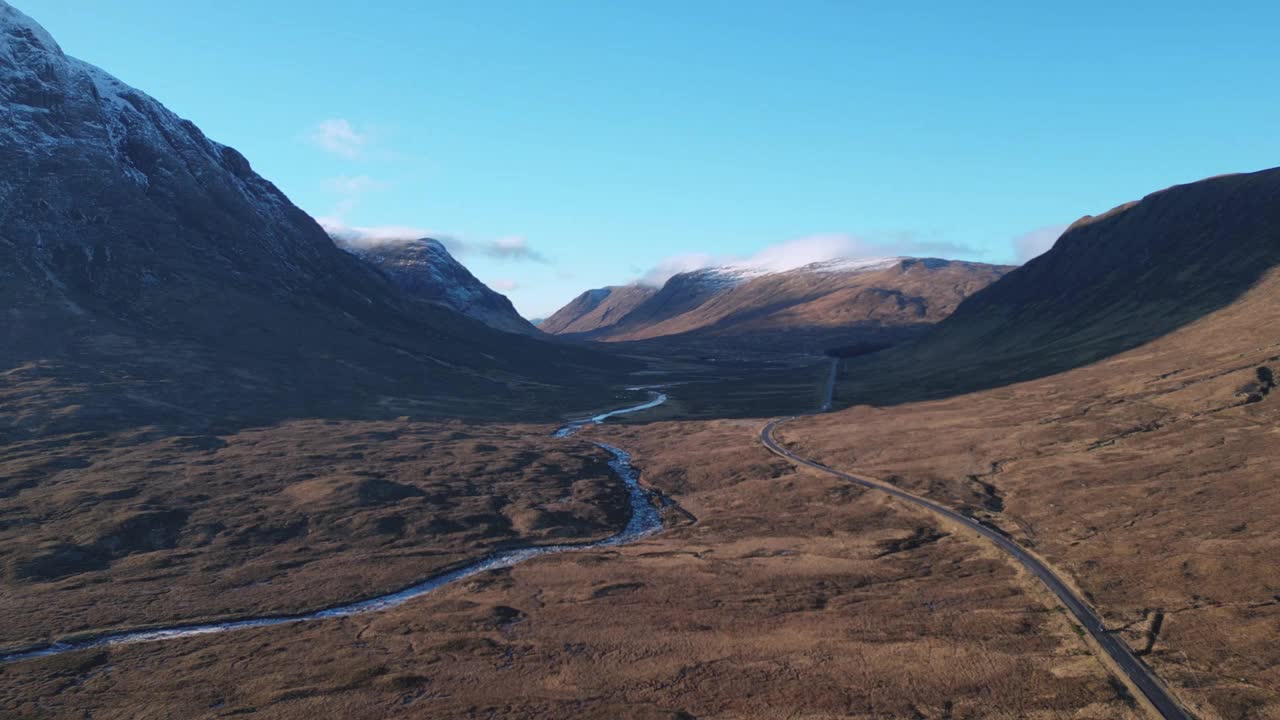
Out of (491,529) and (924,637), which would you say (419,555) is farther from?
(924,637)

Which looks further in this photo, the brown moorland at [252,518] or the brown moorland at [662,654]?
the brown moorland at [252,518]

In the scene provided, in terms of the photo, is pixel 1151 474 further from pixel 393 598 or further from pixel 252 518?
pixel 252 518

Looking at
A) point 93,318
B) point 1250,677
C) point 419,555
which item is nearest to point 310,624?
point 419,555

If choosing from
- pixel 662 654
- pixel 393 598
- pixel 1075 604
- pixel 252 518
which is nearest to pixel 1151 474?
pixel 1075 604

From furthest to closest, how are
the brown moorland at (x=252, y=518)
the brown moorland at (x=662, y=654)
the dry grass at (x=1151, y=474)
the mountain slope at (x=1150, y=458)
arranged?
the brown moorland at (x=252, y=518) → the mountain slope at (x=1150, y=458) → the dry grass at (x=1151, y=474) → the brown moorland at (x=662, y=654)

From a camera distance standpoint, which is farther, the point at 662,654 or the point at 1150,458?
the point at 1150,458

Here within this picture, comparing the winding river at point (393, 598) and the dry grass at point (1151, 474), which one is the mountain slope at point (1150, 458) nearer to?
the dry grass at point (1151, 474)

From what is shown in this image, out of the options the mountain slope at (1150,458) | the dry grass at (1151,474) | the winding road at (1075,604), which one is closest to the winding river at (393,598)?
the winding road at (1075,604)

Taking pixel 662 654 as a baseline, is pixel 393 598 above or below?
above
